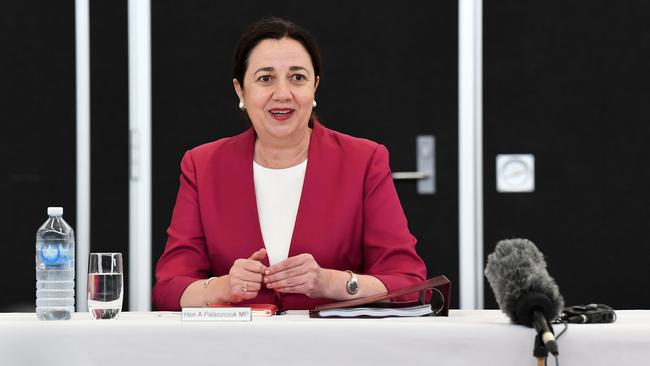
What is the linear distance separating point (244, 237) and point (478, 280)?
1.62m

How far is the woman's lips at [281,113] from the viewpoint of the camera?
217 cm

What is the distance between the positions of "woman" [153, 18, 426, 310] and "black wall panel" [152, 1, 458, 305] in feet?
4.20

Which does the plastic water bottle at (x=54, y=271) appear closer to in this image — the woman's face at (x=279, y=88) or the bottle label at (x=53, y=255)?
the bottle label at (x=53, y=255)

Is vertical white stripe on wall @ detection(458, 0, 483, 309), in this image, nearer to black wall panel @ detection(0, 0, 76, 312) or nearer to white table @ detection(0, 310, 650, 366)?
black wall panel @ detection(0, 0, 76, 312)

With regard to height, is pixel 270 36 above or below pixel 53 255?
above

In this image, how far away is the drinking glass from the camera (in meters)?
1.62

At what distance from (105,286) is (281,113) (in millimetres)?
702

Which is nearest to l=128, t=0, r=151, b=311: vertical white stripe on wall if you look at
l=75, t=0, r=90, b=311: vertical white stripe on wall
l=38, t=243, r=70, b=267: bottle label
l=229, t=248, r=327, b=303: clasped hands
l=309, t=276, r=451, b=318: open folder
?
l=75, t=0, r=90, b=311: vertical white stripe on wall

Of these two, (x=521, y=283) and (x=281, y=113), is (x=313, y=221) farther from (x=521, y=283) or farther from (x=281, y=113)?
(x=521, y=283)

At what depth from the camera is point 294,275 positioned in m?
1.83

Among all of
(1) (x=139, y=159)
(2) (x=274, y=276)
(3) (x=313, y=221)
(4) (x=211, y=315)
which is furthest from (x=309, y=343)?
(1) (x=139, y=159)

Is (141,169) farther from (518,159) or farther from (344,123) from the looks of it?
(518,159)

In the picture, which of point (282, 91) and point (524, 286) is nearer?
point (524, 286)

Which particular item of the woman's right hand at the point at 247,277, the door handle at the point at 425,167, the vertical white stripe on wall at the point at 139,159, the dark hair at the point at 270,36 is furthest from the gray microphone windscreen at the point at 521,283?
the vertical white stripe on wall at the point at 139,159
